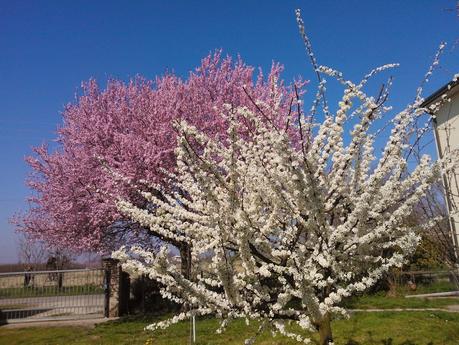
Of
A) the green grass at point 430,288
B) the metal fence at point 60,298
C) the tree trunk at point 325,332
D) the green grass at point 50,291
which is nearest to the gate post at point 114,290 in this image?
the metal fence at point 60,298

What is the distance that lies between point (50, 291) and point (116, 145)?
707 centimetres

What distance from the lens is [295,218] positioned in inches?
180

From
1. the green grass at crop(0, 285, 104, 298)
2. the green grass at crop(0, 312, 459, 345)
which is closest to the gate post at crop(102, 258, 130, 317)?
the green grass at crop(0, 285, 104, 298)

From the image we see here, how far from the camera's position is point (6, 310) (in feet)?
54.7

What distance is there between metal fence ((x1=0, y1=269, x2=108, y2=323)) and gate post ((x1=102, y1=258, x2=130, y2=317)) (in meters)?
0.18

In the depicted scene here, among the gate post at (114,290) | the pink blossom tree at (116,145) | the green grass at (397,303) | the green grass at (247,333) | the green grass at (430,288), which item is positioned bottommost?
the green grass at (247,333)

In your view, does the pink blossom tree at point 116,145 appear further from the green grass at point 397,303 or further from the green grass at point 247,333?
the green grass at point 397,303

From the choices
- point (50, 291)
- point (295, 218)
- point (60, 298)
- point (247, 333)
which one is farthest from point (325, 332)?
point (50, 291)

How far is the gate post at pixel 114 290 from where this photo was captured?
15750 mm

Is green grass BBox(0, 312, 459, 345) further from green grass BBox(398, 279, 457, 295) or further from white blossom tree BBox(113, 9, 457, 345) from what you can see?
green grass BBox(398, 279, 457, 295)

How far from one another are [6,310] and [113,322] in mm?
5181

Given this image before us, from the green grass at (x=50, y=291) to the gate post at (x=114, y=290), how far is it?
3.06ft

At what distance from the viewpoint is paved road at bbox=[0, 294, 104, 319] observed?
1683 centimetres

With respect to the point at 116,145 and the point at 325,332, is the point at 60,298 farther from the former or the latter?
the point at 325,332
